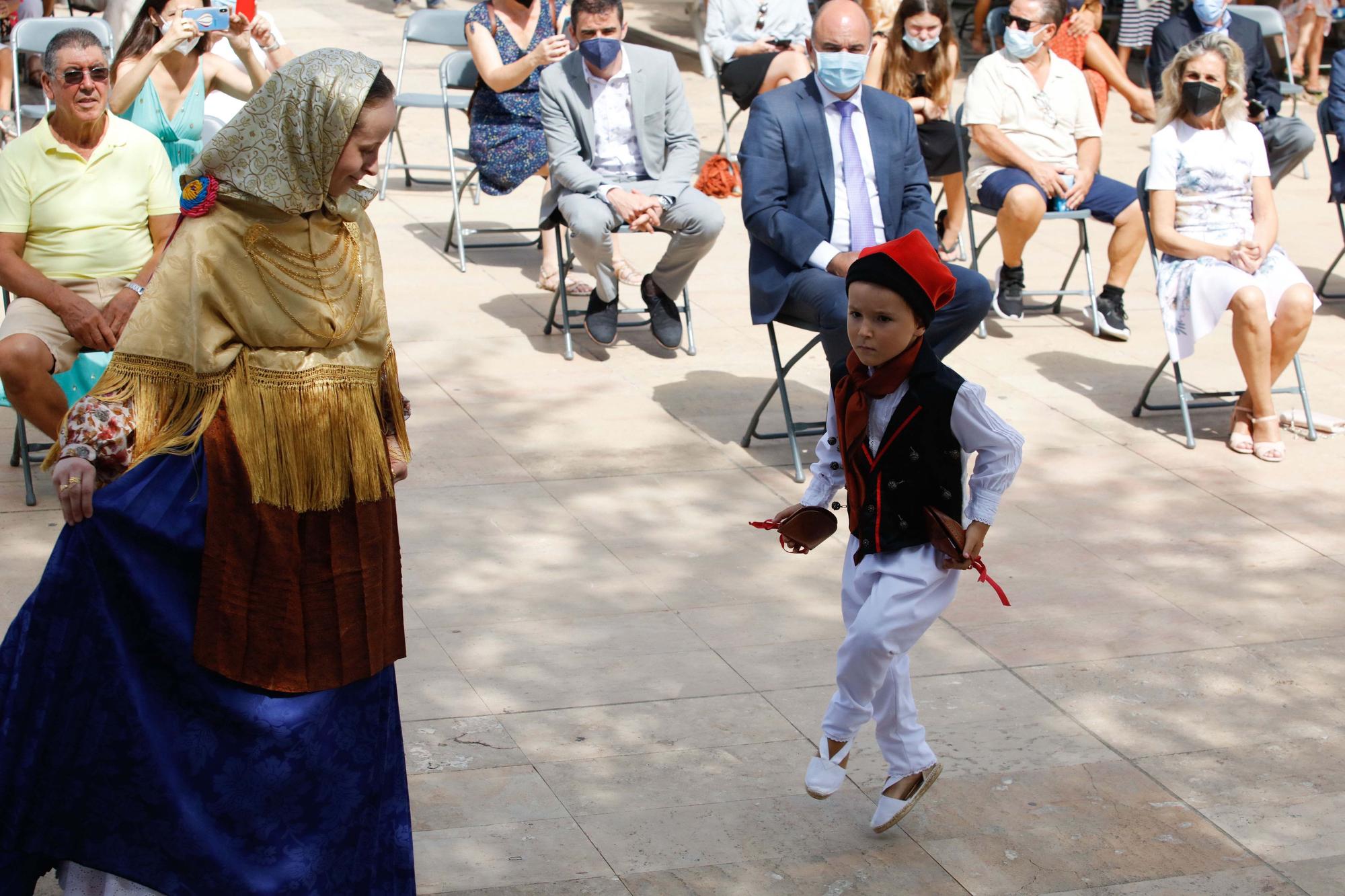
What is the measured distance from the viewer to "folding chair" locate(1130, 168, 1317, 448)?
270 inches

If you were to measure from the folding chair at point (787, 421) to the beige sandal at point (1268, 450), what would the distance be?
70.2 inches

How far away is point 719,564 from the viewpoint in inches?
217

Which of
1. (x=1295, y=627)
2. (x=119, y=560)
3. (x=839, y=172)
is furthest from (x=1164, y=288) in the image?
(x=119, y=560)

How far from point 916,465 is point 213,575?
1523mm

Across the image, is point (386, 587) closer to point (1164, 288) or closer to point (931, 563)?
point (931, 563)

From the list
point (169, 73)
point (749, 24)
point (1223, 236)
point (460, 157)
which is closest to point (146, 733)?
point (169, 73)

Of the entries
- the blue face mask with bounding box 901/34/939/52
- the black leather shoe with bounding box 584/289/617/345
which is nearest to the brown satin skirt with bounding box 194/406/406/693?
the black leather shoe with bounding box 584/289/617/345

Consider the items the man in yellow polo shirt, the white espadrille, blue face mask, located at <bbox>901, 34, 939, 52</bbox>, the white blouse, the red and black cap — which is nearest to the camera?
the red and black cap

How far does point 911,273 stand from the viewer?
3.54 m

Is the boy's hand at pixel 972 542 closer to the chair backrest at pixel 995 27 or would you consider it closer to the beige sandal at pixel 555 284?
the beige sandal at pixel 555 284

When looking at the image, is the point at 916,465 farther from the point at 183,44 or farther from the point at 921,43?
the point at 921,43

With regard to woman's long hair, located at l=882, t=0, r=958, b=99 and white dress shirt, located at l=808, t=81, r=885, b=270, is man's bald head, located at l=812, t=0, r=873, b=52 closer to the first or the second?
white dress shirt, located at l=808, t=81, r=885, b=270

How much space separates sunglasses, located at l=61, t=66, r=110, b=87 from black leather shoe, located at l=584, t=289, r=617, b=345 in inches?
107

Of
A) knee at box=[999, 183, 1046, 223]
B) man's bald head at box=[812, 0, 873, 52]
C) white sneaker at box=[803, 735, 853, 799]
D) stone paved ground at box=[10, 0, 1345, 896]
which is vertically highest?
man's bald head at box=[812, 0, 873, 52]
